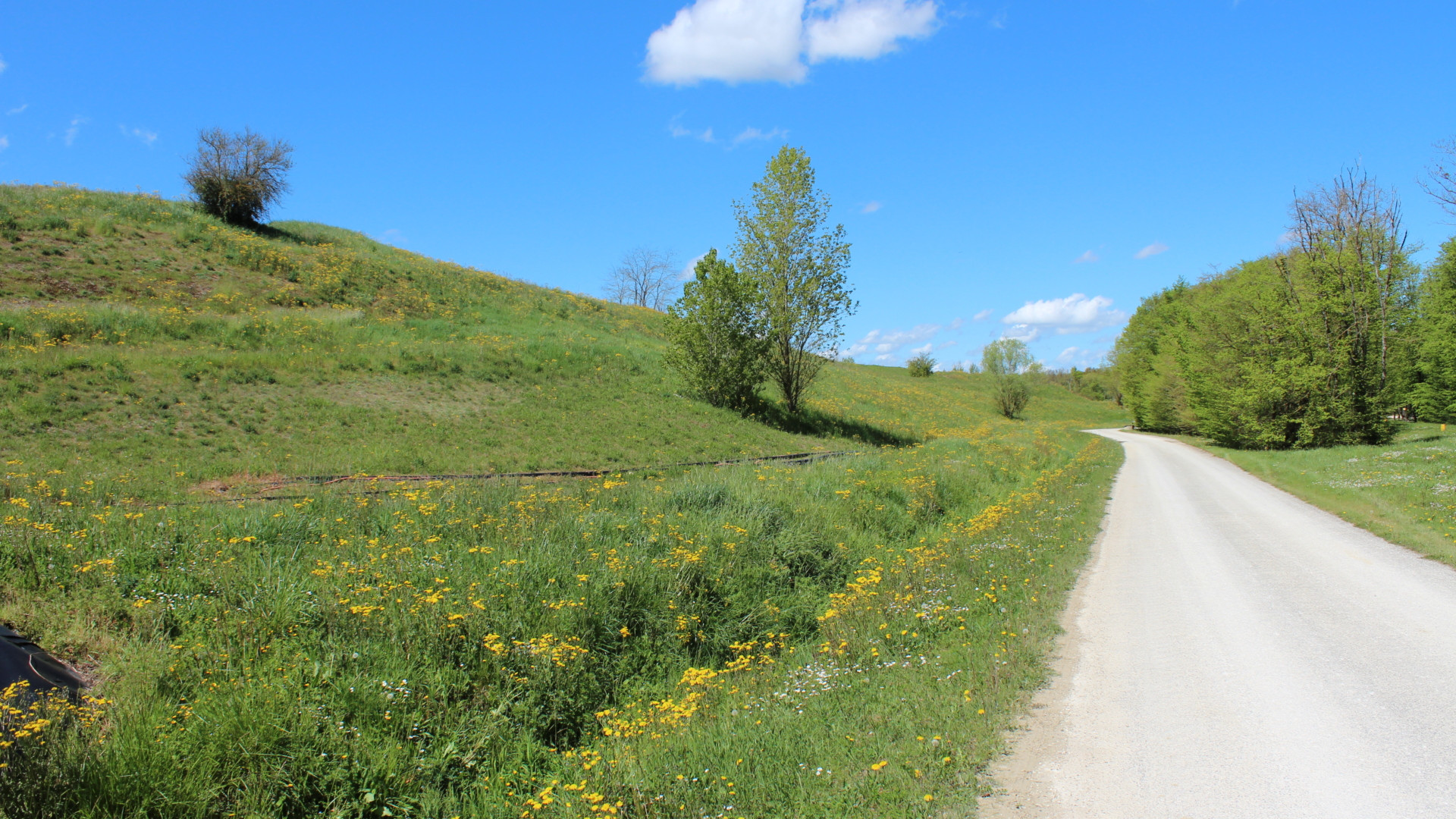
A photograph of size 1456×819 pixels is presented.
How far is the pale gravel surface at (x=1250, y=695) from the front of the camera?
3.83 meters

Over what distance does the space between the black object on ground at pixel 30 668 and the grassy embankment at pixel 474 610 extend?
295 millimetres

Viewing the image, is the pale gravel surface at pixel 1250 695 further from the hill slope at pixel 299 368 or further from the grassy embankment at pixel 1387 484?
the hill slope at pixel 299 368

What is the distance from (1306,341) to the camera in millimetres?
27188

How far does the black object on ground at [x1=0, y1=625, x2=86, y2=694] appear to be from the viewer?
457cm

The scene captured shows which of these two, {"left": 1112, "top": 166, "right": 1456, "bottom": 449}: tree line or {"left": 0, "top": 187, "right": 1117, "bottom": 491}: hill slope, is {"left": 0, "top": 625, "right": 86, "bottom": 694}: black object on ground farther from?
{"left": 1112, "top": 166, "right": 1456, "bottom": 449}: tree line

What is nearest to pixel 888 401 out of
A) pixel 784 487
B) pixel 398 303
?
pixel 398 303

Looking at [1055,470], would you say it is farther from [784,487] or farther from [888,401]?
[888,401]

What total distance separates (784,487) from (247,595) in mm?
9469

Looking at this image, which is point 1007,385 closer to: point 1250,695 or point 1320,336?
point 1320,336

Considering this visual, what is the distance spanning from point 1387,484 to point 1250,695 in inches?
554

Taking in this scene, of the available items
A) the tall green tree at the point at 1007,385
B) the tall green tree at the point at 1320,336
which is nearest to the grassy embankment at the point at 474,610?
the tall green tree at the point at 1320,336

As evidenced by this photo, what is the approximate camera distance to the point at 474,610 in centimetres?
645

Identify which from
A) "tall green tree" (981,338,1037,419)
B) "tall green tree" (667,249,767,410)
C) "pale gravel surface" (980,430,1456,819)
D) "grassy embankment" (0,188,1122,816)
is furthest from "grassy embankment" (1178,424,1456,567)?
"tall green tree" (981,338,1037,419)

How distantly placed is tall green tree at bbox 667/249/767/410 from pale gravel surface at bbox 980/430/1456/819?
2062cm
